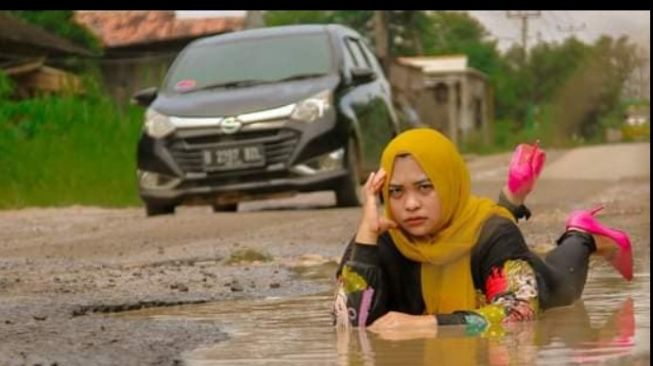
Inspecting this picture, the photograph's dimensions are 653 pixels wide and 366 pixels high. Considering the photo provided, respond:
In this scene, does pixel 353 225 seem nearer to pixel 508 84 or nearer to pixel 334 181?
pixel 334 181

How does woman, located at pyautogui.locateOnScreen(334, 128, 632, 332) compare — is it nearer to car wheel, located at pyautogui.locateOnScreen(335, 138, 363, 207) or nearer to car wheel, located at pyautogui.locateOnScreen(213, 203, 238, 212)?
car wheel, located at pyautogui.locateOnScreen(335, 138, 363, 207)

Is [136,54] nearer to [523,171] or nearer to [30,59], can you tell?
[30,59]

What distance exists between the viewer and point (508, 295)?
6164 mm

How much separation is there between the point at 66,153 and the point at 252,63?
7345 mm

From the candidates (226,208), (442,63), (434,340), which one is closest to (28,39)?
(226,208)

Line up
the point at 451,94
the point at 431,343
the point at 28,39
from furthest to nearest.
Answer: the point at 451,94 → the point at 28,39 → the point at 431,343

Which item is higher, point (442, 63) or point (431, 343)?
point (431, 343)

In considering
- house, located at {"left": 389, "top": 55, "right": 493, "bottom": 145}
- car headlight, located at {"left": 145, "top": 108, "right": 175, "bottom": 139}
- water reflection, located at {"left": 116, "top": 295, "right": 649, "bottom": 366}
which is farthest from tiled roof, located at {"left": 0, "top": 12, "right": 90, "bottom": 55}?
water reflection, located at {"left": 116, "top": 295, "right": 649, "bottom": 366}

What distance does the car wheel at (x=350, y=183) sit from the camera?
15.9 meters

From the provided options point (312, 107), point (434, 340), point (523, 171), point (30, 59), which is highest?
point (523, 171)

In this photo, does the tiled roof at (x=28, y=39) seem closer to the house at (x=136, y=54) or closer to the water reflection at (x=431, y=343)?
the house at (x=136, y=54)

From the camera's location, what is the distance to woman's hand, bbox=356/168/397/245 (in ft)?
19.6

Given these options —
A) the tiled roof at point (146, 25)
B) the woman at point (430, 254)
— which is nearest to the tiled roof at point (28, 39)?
the tiled roof at point (146, 25)

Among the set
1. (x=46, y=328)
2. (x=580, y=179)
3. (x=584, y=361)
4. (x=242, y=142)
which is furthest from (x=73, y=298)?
(x=580, y=179)
